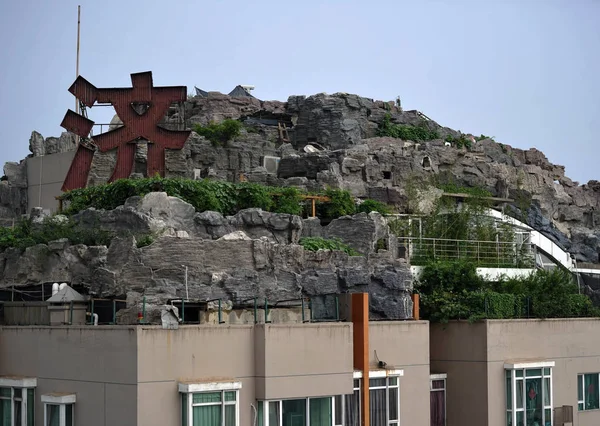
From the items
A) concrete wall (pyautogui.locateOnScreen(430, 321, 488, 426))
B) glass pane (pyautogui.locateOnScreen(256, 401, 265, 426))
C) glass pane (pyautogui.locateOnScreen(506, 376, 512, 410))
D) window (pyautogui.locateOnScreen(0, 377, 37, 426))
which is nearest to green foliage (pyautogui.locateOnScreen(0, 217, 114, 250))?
window (pyautogui.locateOnScreen(0, 377, 37, 426))

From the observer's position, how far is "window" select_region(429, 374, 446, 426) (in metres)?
27.6

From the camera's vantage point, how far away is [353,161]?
1347 inches

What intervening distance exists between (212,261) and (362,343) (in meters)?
3.93

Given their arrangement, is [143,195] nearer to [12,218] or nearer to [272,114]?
[12,218]

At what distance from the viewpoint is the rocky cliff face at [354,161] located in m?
33.8

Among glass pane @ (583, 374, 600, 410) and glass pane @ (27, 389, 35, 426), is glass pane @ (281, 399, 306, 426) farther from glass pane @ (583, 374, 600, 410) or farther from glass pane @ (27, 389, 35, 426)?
glass pane @ (583, 374, 600, 410)

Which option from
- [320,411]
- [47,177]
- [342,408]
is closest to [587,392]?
[342,408]

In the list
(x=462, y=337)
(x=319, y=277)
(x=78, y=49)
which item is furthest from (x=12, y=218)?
(x=462, y=337)

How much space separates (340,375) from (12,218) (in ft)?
49.6

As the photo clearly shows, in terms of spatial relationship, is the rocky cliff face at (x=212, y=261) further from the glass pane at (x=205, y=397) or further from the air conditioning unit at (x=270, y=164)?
the air conditioning unit at (x=270, y=164)

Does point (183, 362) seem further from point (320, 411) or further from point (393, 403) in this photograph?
point (393, 403)

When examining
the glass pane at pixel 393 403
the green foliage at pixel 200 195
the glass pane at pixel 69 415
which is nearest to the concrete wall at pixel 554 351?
the glass pane at pixel 393 403

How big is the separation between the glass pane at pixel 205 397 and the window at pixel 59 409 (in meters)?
2.55

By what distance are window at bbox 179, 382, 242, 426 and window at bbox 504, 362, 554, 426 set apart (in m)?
8.56
